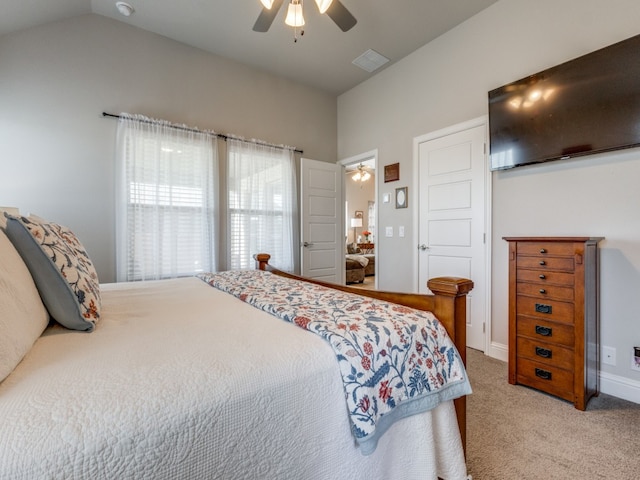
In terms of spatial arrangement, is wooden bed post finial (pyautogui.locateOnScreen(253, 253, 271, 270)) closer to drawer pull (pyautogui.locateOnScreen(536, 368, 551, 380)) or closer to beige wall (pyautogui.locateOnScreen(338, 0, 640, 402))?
beige wall (pyautogui.locateOnScreen(338, 0, 640, 402))

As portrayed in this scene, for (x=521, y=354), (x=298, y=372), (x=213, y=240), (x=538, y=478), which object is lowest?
(x=538, y=478)

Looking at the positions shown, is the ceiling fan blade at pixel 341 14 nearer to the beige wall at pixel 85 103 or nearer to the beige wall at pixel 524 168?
the beige wall at pixel 524 168

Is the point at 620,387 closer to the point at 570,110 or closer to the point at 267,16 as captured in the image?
the point at 570,110

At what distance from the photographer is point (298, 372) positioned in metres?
0.75

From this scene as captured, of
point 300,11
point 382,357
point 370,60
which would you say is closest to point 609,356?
point 382,357

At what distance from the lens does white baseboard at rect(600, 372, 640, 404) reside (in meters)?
1.86

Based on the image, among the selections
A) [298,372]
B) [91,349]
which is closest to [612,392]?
[298,372]

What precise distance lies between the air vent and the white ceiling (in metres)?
0.07

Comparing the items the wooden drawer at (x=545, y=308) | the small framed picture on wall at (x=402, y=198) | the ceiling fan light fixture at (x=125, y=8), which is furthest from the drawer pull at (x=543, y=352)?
the ceiling fan light fixture at (x=125, y=8)

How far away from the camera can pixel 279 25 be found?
2.87m

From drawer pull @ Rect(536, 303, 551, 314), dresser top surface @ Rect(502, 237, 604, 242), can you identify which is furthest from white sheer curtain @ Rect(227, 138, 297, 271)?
drawer pull @ Rect(536, 303, 551, 314)

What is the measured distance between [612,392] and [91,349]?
9.61 ft

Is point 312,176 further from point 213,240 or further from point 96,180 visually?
point 96,180

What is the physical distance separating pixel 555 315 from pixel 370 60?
320 cm
